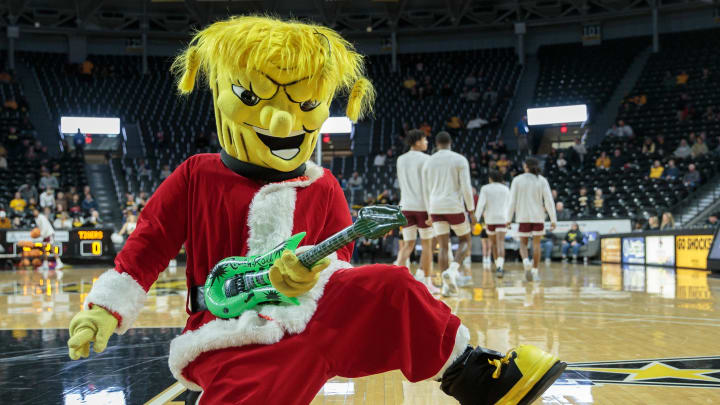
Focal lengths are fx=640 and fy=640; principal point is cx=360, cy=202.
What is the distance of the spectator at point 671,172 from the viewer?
15.6 m

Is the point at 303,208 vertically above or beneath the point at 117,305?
above

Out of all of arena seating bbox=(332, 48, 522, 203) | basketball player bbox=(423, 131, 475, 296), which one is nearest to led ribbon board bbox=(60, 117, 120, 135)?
arena seating bbox=(332, 48, 522, 203)

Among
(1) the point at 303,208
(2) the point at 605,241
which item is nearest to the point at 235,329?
(1) the point at 303,208

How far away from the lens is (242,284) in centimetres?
177

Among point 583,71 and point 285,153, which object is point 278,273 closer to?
point 285,153

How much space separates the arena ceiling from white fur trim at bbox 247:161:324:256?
2085 centimetres

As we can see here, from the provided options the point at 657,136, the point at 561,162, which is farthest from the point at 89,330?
the point at 657,136

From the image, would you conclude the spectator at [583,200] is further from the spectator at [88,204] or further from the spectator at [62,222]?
the spectator at [88,204]

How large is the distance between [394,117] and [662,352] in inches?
797

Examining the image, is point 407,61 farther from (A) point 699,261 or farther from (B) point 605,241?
(A) point 699,261

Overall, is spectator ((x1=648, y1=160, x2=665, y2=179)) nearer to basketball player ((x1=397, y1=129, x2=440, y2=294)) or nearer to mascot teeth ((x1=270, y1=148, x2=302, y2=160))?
basketball player ((x1=397, y1=129, x2=440, y2=294))

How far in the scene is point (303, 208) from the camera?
201cm

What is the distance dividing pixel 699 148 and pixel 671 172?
143 centimetres

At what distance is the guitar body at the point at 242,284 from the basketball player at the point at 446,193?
4.83 meters
